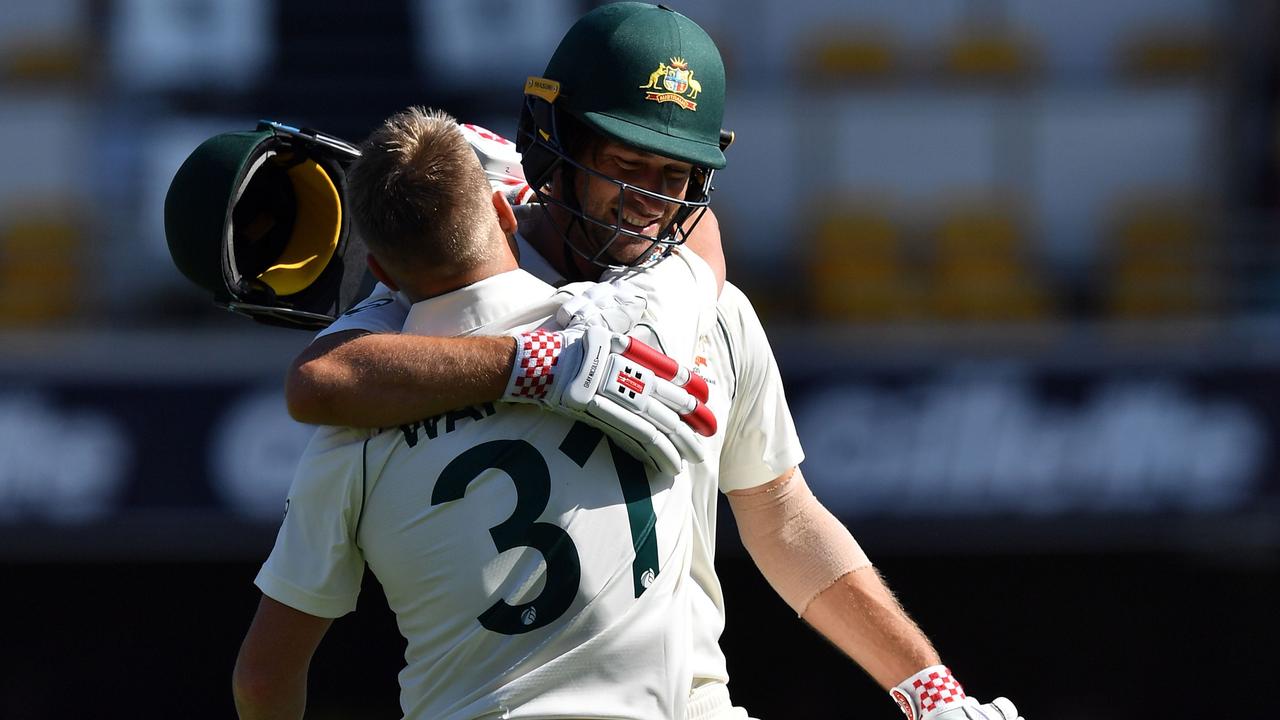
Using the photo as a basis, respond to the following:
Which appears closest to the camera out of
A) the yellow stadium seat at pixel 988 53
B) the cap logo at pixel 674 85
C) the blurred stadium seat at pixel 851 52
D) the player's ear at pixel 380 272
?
the player's ear at pixel 380 272

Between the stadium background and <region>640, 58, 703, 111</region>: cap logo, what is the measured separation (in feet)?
13.9

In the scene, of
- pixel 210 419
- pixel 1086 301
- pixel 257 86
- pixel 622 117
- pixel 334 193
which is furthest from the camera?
pixel 1086 301

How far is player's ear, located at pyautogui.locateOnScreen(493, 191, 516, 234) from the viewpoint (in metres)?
2.26

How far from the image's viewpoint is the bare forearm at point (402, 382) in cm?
210

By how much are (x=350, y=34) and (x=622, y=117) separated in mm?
6721

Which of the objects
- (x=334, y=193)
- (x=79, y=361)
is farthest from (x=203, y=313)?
(x=334, y=193)

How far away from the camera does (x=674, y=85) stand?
247 centimetres

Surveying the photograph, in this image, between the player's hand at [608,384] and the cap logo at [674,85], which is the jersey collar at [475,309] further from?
the cap logo at [674,85]

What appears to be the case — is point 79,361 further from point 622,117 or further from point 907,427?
point 622,117

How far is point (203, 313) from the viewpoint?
7406 mm

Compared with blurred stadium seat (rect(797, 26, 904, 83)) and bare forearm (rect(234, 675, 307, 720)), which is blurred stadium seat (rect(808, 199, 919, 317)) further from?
bare forearm (rect(234, 675, 307, 720))

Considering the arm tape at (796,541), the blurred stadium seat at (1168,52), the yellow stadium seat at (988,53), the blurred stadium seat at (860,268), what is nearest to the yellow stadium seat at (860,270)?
the blurred stadium seat at (860,268)

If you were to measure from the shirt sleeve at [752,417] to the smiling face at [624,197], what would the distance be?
20 cm

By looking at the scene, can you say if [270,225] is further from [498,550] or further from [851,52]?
[851,52]
